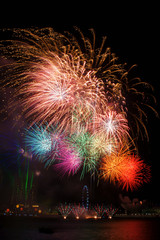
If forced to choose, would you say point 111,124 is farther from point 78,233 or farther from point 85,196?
point 85,196

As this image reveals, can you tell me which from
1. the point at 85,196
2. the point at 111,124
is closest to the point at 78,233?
the point at 111,124

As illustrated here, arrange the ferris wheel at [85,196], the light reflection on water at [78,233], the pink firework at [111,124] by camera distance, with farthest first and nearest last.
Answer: the ferris wheel at [85,196] → the pink firework at [111,124] → the light reflection on water at [78,233]

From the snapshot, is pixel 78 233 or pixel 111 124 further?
pixel 111 124

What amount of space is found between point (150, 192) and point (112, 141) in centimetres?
2878

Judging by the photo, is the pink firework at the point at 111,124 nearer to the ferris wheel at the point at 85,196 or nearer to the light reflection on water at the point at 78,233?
the light reflection on water at the point at 78,233

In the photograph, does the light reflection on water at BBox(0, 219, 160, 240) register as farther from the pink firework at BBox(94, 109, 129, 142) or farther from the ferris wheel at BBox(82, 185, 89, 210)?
the ferris wheel at BBox(82, 185, 89, 210)

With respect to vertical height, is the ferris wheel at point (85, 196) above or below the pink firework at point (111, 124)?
below

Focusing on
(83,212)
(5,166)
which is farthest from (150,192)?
(5,166)

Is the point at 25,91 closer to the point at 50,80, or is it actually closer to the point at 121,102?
the point at 50,80

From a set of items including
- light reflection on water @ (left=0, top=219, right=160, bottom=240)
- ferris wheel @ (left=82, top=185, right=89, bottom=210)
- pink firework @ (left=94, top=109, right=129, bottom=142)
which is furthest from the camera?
ferris wheel @ (left=82, top=185, right=89, bottom=210)

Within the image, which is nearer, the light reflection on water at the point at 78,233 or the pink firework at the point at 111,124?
the light reflection on water at the point at 78,233

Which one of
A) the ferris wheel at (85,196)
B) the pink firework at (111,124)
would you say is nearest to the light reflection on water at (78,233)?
the pink firework at (111,124)

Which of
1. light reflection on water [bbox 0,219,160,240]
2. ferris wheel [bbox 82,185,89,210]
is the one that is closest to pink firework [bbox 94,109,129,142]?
light reflection on water [bbox 0,219,160,240]

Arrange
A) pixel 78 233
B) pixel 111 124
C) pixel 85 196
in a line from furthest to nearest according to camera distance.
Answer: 1. pixel 85 196
2. pixel 111 124
3. pixel 78 233
